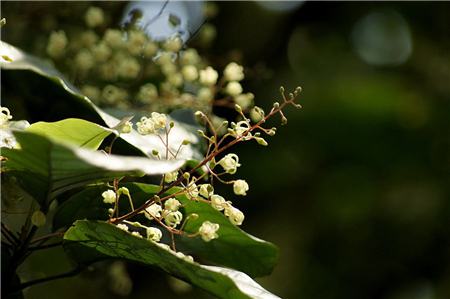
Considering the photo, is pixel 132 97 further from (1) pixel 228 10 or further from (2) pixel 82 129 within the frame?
A: (1) pixel 228 10

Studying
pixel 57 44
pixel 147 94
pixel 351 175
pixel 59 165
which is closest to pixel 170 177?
pixel 59 165

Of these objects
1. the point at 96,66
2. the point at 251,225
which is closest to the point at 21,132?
the point at 96,66

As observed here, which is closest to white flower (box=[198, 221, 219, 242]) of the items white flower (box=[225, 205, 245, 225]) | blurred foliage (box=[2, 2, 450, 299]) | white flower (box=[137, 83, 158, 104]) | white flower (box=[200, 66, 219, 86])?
white flower (box=[225, 205, 245, 225])

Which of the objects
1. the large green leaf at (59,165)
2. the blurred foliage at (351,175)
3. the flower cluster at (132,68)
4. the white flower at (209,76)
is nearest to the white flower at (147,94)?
the flower cluster at (132,68)

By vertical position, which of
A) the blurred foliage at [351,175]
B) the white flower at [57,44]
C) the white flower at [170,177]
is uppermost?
the white flower at [170,177]

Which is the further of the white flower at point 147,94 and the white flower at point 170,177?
the white flower at point 147,94

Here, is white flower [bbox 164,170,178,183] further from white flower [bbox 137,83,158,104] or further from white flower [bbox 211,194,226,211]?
white flower [bbox 137,83,158,104]

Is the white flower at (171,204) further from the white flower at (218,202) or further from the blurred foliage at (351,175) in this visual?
the blurred foliage at (351,175)
